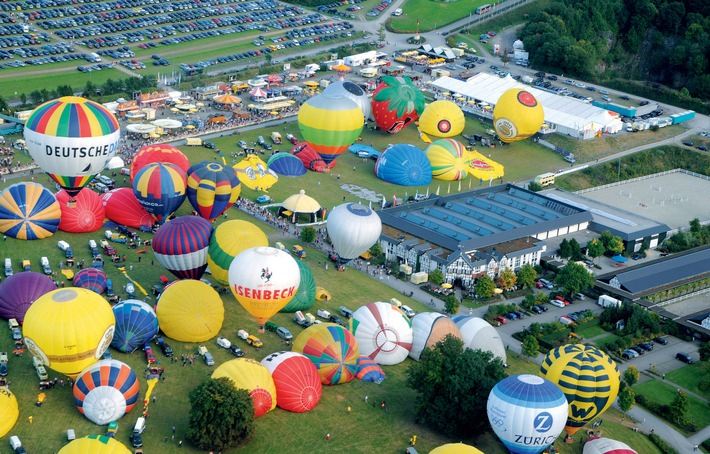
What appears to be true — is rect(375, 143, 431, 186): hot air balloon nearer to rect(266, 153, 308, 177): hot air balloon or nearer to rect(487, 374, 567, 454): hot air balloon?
rect(266, 153, 308, 177): hot air balloon

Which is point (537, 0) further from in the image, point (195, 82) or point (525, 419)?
point (525, 419)

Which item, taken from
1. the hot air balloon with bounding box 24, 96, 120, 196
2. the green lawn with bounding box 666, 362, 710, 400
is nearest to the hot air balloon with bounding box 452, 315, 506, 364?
the green lawn with bounding box 666, 362, 710, 400

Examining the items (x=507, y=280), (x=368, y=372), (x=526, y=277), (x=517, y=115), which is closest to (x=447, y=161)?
(x=517, y=115)

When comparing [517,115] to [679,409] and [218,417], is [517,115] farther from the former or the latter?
[218,417]

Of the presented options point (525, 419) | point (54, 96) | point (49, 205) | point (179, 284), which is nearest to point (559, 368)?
point (525, 419)

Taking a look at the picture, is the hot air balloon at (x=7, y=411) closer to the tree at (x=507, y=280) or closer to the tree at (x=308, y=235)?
the tree at (x=308, y=235)

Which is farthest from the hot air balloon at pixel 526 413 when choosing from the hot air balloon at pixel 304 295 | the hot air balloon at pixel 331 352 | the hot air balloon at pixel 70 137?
the hot air balloon at pixel 70 137
